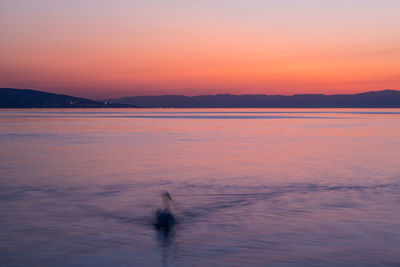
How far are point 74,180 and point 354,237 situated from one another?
944 cm

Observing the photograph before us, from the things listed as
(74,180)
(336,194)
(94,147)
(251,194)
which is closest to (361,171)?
(336,194)

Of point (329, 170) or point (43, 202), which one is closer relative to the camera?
point (43, 202)

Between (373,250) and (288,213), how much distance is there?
2.79m

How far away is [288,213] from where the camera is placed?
10.4 metres

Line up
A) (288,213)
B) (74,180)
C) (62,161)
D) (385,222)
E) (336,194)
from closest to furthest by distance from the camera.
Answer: (385,222) → (288,213) → (336,194) → (74,180) → (62,161)

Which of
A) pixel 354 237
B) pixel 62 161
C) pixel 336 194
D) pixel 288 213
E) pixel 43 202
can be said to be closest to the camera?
pixel 354 237

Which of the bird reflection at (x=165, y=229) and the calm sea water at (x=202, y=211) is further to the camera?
the bird reflection at (x=165, y=229)

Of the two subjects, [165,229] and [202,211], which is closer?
[165,229]

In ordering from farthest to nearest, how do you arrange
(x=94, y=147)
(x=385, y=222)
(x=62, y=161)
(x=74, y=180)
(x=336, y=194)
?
(x=94, y=147) → (x=62, y=161) → (x=74, y=180) → (x=336, y=194) → (x=385, y=222)

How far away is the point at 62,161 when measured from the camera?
19.6 meters

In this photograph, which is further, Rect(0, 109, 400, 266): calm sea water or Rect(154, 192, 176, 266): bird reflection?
Rect(154, 192, 176, 266): bird reflection

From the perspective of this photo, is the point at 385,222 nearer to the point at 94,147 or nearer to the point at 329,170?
the point at 329,170

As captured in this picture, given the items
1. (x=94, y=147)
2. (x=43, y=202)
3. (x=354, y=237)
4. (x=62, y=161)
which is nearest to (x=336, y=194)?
(x=354, y=237)

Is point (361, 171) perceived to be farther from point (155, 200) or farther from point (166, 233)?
point (166, 233)
